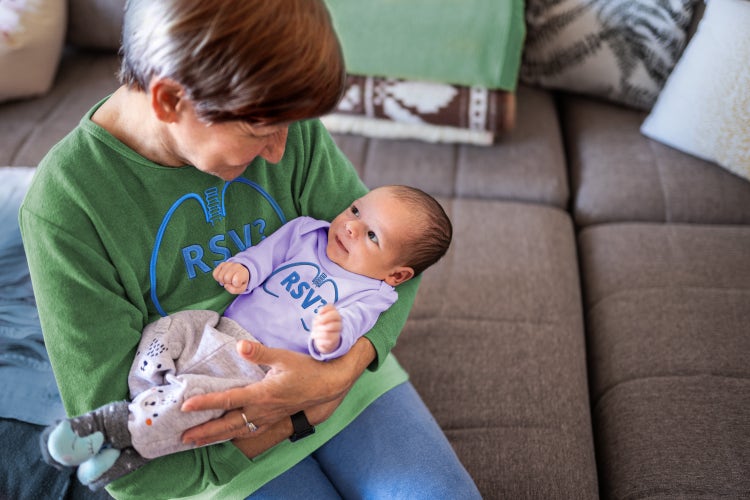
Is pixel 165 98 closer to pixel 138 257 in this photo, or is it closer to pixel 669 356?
pixel 138 257

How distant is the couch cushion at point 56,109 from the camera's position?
1968mm

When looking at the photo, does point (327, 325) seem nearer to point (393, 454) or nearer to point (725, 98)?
point (393, 454)

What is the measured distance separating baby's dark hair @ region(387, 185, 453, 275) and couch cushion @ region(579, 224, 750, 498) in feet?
1.85

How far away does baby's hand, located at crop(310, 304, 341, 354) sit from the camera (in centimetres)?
111

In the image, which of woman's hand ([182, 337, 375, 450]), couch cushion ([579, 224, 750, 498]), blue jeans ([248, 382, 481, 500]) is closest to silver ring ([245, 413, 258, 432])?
woman's hand ([182, 337, 375, 450])

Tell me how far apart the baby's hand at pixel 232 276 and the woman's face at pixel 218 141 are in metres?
0.18

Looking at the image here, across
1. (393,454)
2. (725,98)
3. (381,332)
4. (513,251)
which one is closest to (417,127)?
(513,251)

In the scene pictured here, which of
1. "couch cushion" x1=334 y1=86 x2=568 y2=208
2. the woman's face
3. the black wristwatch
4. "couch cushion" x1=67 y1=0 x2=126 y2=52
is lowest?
"couch cushion" x1=334 y1=86 x2=568 y2=208

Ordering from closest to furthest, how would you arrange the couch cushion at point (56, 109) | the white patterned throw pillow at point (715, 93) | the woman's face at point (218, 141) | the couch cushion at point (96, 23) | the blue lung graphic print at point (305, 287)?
1. the woman's face at point (218, 141)
2. the blue lung graphic print at point (305, 287)
3. the white patterned throw pillow at point (715, 93)
4. the couch cushion at point (56, 109)
5. the couch cushion at point (96, 23)

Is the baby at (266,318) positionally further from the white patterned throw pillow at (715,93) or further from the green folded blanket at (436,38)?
the white patterned throw pillow at (715,93)

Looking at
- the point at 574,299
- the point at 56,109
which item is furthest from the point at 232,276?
the point at 56,109

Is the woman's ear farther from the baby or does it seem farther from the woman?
the baby

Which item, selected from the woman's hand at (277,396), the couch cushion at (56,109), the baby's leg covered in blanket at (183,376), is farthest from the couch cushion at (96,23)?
the woman's hand at (277,396)

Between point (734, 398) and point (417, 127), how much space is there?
1.16 m
